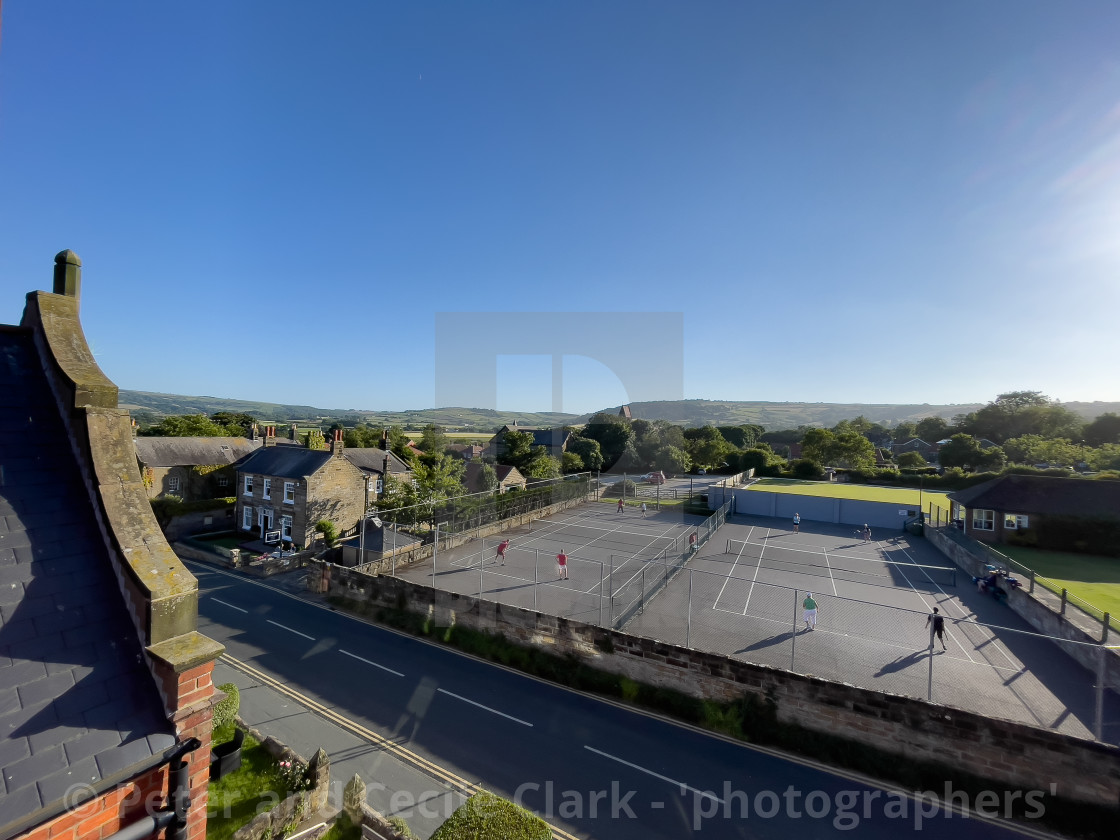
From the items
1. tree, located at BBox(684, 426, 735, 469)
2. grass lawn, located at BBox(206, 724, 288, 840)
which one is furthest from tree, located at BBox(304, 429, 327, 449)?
tree, located at BBox(684, 426, 735, 469)

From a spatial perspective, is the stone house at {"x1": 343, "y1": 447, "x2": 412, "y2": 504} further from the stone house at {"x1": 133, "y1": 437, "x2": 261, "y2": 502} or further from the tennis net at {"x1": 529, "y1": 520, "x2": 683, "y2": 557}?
the tennis net at {"x1": 529, "y1": 520, "x2": 683, "y2": 557}

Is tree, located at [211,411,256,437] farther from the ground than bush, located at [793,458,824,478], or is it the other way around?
tree, located at [211,411,256,437]

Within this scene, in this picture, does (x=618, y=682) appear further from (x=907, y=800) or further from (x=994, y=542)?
(x=994, y=542)

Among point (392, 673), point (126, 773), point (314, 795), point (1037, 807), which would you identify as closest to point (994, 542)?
point (1037, 807)

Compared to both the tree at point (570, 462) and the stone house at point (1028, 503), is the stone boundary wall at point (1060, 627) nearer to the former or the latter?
the stone house at point (1028, 503)

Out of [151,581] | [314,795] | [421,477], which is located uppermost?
[151,581]

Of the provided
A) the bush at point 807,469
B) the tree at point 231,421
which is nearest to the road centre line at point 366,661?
the bush at point 807,469
